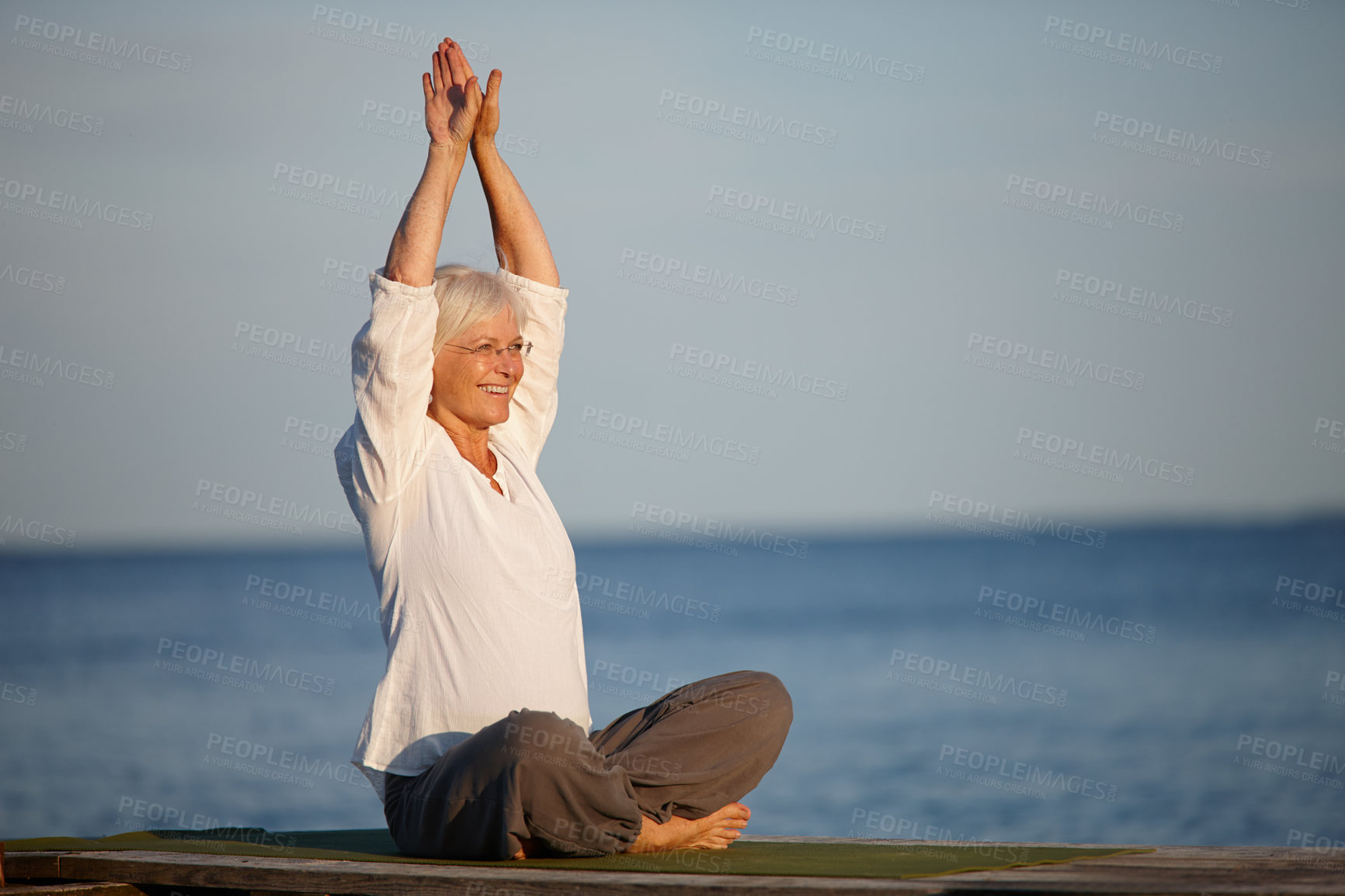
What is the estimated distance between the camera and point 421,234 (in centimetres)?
339

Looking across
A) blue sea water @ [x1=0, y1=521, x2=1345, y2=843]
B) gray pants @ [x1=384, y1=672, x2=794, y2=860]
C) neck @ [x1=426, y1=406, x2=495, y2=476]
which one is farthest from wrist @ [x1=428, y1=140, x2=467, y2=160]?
blue sea water @ [x1=0, y1=521, x2=1345, y2=843]

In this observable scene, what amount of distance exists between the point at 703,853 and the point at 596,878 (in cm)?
60

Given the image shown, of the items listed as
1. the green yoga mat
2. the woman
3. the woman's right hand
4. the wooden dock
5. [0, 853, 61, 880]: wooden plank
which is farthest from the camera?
the woman's right hand

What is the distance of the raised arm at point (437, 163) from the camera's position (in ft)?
11.1

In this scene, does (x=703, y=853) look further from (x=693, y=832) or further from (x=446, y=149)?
(x=446, y=149)

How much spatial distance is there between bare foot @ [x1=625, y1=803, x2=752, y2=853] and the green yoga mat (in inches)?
1.1

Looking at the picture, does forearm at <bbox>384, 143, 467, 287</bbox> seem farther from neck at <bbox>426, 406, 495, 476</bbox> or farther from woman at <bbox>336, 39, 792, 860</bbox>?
neck at <bbox>426, 406, 495, 476</bbox>

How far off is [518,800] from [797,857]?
0.87 meters

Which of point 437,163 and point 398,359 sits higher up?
point 437,163

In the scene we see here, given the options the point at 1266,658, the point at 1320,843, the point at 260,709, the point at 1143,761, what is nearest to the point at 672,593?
the point at 1266,658

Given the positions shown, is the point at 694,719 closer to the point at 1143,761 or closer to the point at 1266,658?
the point at 1143,761

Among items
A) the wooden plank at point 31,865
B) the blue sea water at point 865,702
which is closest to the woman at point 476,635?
the wooden plank at point 31,865

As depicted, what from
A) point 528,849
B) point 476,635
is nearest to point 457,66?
point 476,635

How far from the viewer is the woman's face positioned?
374 cm
